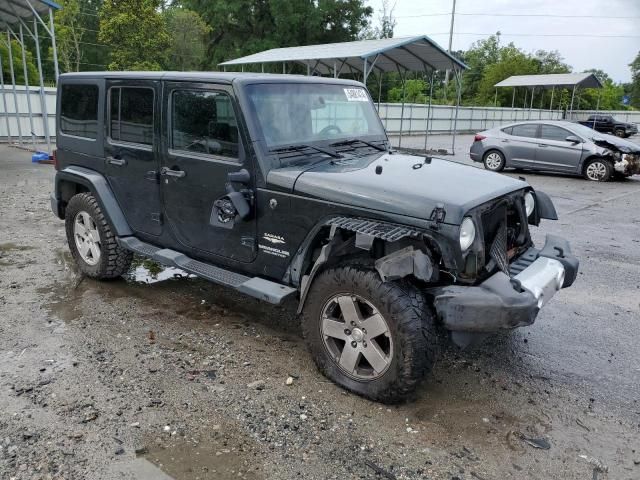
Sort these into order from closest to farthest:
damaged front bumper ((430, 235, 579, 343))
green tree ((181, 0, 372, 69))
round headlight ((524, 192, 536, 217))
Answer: damaged front bumper ((430, 235, 579, 343))
round headlight ((524, 192, 536, 217))
green tree ((181, 0, 372, 69))

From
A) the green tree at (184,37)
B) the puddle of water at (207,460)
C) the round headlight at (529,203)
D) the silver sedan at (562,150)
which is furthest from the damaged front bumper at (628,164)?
the green tree at (184,37)

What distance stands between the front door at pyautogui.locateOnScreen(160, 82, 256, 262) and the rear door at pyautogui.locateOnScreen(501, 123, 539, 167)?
11.8 meters

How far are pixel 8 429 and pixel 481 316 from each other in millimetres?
2722

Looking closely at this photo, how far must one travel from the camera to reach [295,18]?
38.2 meters

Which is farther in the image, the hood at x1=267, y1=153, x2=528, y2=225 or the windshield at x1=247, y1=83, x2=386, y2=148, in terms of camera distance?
the windshield at x1=247, y1=83, x2=386, y2=148

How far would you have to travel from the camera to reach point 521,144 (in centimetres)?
1409

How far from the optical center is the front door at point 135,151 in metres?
4.41

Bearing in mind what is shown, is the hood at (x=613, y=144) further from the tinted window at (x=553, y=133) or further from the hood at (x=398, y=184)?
the hood at (x=398, y=184)

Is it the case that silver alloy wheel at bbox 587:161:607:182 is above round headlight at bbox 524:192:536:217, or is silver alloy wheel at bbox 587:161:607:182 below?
below

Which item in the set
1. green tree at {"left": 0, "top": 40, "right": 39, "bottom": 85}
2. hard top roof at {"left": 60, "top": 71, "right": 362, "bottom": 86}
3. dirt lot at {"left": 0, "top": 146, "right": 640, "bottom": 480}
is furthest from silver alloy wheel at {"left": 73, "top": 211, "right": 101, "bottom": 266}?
green tree at {"left": 0, "top": 40, "right": 39, "bottom": 85}

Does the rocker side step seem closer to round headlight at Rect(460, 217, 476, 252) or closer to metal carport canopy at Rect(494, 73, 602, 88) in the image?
round headlight at Rect(460, 217, 476, 252)

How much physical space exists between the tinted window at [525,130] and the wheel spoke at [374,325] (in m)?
12.4

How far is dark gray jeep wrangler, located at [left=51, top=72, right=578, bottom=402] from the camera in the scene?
10.1 feet

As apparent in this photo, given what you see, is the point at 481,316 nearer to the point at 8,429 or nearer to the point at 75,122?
the point at 8,429
